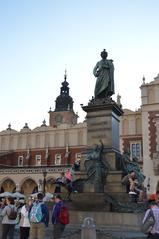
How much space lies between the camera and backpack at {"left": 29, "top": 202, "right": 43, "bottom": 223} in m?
7.66

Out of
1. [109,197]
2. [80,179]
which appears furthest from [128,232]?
[80,179]

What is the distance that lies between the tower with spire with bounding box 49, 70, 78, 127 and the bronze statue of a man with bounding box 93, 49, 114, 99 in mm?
48772

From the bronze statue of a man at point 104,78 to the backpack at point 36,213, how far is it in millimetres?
6899

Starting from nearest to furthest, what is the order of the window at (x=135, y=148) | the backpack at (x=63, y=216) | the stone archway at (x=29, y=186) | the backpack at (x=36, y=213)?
the backpack at (x=36, y=213), the backpack at (x=63, y=216), the window at (x=135, y=148), the stone archway at (x=29, y=186)

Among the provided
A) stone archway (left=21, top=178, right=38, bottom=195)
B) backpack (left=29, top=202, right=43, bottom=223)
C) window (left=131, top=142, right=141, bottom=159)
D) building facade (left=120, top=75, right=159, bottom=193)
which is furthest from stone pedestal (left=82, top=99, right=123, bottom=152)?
stone archway (left=21, top=178, right=38, bottom=195)

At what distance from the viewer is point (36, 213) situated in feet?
25.3

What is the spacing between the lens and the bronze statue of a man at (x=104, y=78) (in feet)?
45.7

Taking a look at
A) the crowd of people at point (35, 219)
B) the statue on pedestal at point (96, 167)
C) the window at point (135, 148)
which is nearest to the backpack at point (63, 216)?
the crowd of people at point (35, 219)

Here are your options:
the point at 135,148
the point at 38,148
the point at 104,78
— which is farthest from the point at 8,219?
the point at 38,148

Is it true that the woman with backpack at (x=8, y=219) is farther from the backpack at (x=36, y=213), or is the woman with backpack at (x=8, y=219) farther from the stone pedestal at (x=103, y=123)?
the stone pedestal at (x=103, y=123)

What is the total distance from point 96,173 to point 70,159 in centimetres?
3145

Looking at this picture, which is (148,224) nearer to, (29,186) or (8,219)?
(8,219)

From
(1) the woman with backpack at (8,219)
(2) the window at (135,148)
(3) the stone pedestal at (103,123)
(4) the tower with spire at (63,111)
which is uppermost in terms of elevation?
(4) the tower with spire at (63,111)

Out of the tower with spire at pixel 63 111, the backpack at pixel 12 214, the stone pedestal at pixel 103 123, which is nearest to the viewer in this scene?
the backpack at pixel 12 214
